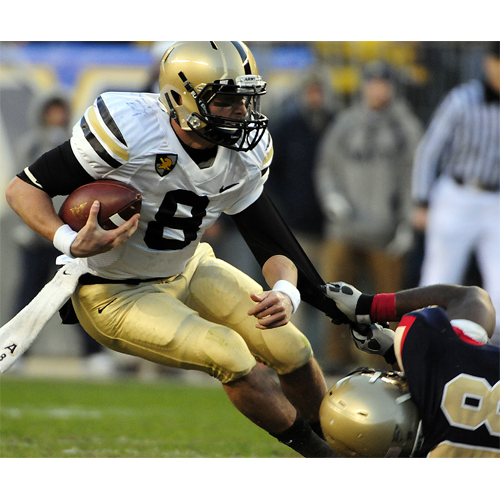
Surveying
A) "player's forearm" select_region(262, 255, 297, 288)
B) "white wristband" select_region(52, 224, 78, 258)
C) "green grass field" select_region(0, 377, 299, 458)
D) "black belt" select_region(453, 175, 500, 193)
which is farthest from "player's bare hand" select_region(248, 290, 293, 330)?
"black belt" select_region(453, 175, 500, 193)

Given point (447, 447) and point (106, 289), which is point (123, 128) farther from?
point (447, 447)

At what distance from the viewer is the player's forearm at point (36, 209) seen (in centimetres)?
249

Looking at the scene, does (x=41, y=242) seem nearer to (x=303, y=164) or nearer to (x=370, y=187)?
(x=303, y=164)

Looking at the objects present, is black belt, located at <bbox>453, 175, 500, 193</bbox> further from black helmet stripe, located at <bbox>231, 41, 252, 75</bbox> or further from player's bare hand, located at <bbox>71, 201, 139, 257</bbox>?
player's bare hand, located at <bbox>71, 201, 139, 257</bbox>

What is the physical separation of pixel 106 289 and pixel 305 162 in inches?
141

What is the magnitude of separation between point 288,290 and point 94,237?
0.73 m

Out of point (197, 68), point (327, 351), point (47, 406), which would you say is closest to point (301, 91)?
point (327, 351)

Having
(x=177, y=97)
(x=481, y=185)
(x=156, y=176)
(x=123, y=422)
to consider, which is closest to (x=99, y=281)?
(x=156, y=176)

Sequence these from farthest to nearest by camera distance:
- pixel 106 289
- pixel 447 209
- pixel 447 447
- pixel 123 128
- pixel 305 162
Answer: pixel 305 162 < pixel 447 209 < pixel 106 289 < pixel 123 128 < pixel 447 447

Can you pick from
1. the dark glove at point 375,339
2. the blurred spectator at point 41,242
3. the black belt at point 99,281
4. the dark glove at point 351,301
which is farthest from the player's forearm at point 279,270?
the blurred spectator at point 41,242

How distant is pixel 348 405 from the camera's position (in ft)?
7.57

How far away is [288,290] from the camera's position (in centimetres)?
267

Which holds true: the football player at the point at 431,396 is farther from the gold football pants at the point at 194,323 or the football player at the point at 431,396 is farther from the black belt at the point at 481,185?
the black belt at the point at 481,185

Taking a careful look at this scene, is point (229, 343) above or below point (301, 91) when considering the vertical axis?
below
